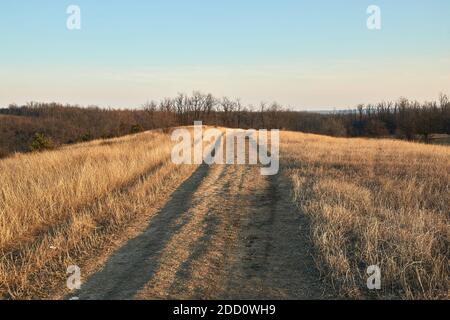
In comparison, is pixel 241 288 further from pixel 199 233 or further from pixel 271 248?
pixel 199 233

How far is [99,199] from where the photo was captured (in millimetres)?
8430

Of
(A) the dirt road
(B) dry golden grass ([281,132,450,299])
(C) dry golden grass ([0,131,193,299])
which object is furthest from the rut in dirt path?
(B) dry golden grass ([281,132,450,299])

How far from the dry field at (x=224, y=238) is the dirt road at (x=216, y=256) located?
0.02 meters

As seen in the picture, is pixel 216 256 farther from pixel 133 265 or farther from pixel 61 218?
pixel 61 218

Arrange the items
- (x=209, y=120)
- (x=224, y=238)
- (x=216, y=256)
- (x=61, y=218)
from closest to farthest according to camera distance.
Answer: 1. (x=216, y=256)
2. (x=224, y=238)
3. (x=61, y=218)
4. (x=209, y=120)

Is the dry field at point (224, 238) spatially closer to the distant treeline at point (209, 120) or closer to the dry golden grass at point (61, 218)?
the dry golden grass at point (61, 218)

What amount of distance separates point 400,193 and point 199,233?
204 inches

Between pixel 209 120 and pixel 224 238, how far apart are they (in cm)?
9465

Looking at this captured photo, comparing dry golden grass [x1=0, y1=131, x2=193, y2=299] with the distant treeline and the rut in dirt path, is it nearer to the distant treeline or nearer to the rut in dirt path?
the rut in dirt path

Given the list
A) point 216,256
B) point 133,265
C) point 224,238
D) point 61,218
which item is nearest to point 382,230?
point 224,238

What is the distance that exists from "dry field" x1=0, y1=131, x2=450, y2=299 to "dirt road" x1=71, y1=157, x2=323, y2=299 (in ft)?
0.07

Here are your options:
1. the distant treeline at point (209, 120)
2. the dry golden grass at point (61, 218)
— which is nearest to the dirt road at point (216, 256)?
the dry golden grass at point (61, 218)

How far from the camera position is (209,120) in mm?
99625
